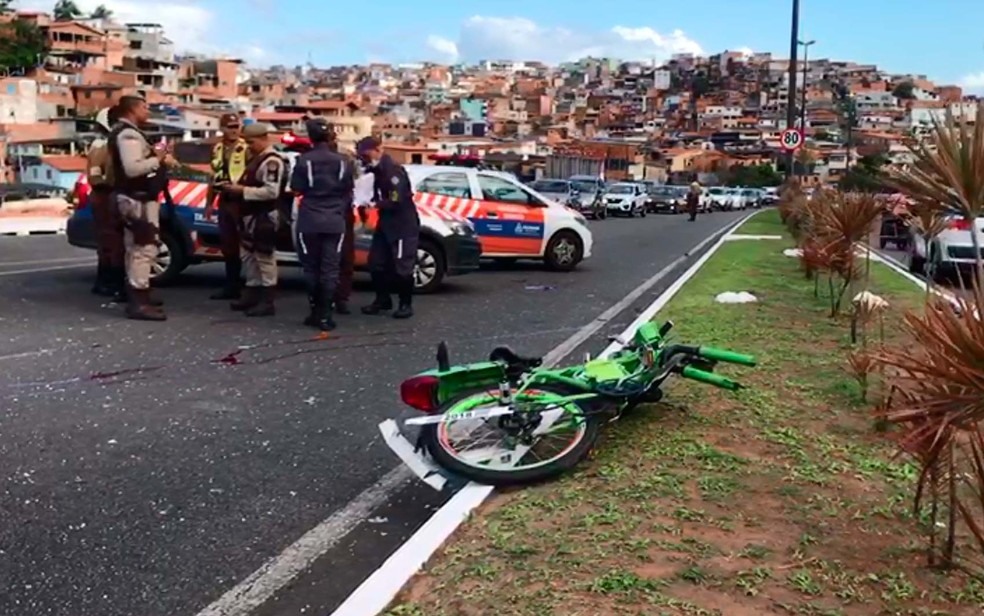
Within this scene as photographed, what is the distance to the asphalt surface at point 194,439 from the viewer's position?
4.05 metres

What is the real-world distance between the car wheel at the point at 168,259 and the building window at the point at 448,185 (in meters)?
4.12

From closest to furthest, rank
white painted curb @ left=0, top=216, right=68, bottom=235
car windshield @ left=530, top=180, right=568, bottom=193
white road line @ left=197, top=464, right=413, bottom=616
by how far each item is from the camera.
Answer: white road line @ left=197, top=464, right=413, bottom=616
white painted curb @ left=0, top=216, right=68, bottom=235
car windshield @ left=530, top=180, right=568, bottom=193

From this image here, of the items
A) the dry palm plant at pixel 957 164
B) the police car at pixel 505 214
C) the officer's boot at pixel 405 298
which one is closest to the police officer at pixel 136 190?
the officer's boot at pixel 405 298

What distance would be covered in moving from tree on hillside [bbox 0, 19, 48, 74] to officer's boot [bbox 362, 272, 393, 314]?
309 ft

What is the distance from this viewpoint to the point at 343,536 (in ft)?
14.7

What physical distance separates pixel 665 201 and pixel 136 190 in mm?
41391

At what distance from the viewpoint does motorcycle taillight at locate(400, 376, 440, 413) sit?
17.2 feet

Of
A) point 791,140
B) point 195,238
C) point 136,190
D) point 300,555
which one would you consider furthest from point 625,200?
point 300,555

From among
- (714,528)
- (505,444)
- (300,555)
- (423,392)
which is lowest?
(300,555)

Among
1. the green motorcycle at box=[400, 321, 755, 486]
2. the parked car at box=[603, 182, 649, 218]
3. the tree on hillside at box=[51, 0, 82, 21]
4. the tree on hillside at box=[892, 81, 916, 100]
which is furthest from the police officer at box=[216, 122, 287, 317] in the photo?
the tree on hillside at box=[892, 81, 916, 100]

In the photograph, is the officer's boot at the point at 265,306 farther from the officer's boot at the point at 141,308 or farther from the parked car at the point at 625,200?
the parked car at the point at 625,200

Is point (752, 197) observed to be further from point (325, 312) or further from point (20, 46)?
point (20, 46)

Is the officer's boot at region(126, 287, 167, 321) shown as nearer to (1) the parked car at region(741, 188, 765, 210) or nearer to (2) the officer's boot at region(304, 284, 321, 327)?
(2) the officer's boot at region(304, 284, 321, 327)

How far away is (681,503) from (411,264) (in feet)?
19.2
